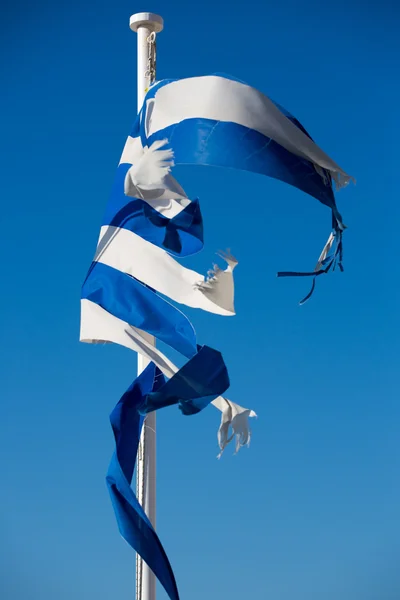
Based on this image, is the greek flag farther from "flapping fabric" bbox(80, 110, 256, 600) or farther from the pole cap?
the pole cap

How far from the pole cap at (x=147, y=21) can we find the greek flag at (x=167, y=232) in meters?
0.48

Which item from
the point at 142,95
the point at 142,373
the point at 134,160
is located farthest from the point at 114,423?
the point at 142,95

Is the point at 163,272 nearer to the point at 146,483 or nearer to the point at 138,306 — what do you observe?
the point at 138,306

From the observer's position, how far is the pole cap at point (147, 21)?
543cm

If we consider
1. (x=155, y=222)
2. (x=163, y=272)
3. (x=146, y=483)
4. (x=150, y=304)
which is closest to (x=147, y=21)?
(x=155, y=222)

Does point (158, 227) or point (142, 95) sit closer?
point (158, 227)

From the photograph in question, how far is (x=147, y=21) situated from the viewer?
5.44 meters

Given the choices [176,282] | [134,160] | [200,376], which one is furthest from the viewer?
[134,160]

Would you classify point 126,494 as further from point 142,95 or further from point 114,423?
point 142,95

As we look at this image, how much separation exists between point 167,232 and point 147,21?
127 centimetres

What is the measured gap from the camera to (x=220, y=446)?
4.55 m

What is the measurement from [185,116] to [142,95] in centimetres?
48

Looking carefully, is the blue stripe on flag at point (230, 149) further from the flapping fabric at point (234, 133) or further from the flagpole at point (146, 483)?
the flagpole at point (146, 483)

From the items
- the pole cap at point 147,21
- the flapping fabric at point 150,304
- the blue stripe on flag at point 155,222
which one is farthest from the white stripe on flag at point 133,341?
the pole cap at point 147,21
